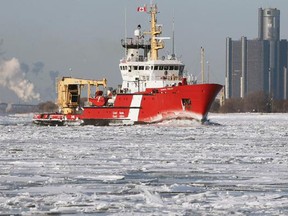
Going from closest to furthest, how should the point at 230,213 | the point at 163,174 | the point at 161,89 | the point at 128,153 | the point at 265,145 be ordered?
the point at 230,213
the point at 163,174
the point at 128,153
the point at 265,145
the point at 161,89

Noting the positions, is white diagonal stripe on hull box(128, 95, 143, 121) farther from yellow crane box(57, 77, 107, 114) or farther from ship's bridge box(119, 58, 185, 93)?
yellow crane box(57, 77, 107, 114)

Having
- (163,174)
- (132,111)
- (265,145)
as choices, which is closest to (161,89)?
(132,111)

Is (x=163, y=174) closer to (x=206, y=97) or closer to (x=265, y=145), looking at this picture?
(x=265, y=145)

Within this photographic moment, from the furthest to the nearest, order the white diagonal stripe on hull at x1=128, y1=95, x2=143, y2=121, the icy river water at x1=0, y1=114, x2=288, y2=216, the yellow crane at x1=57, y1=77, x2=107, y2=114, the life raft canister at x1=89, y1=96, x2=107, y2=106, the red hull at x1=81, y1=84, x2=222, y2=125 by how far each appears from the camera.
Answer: the yellow crane at x1=57, y1=77, x2=107, y2=114 → the life raft canister at x1=89, y1=96, x2=107, y2=106 → the white diagonal stripe on hull at x1=128, y1=95, x2=143, y2=121 → the red hull at x1=81, y1=84, x2=222, y2=125 → the icy river water at x1=0, y1=114, x2=288, y2=216

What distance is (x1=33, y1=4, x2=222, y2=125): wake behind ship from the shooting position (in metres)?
56.0

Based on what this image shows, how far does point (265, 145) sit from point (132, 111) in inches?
1087

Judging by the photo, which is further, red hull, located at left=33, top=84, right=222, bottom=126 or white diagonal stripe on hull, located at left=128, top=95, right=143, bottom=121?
white diagonal stripe on hull, located at left=128, top=95, right=143, bottom=121

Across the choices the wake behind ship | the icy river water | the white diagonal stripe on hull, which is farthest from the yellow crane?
the icy river water

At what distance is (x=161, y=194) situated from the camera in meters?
14.7

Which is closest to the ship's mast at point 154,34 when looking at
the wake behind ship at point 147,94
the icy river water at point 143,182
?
Answer: the wake behind ship at point 147,94

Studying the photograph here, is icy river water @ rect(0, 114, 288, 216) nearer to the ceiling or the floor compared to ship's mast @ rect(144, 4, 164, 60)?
nearer to the floor

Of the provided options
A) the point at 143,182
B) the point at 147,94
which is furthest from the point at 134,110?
the point at 143,182

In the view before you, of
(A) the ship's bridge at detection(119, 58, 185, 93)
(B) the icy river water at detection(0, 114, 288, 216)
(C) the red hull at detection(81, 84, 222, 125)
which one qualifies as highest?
(A) the ship's bridge at detection(119, 58, 185, 93)

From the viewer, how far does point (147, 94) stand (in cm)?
5678
